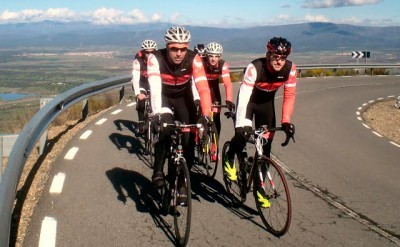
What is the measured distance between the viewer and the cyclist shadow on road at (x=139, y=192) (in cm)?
547

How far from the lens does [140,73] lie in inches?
370

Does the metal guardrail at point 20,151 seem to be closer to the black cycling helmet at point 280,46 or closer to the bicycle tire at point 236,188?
the bicycle tire at point 236,188

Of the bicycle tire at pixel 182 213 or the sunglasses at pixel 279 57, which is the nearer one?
the bicycle tire at pixel 182 213

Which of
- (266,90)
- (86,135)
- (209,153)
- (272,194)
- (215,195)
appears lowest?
(215,195)

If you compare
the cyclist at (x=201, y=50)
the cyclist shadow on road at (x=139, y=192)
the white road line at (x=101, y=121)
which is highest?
the cyclist at (x=201, y=50)

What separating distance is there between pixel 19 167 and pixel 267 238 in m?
2.84

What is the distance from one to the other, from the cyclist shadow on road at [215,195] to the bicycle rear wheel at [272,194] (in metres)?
0.17

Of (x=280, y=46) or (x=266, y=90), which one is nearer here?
(x=280, y=46)

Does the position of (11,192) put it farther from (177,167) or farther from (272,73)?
(272,73)

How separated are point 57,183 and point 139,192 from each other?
126cm

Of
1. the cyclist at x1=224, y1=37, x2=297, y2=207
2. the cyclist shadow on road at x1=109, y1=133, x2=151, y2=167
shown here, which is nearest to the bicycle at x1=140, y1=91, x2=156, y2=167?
the cyclist shadow on road at x1=109, y1=133, x2=151, y2=167

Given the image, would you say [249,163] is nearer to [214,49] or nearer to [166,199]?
[166,199]

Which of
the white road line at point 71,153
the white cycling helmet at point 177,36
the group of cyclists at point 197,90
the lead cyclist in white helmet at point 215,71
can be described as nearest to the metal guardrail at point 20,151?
the white road line at point 71,153

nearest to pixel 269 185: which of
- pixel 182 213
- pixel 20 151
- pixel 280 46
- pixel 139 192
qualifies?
pixel 182 213
